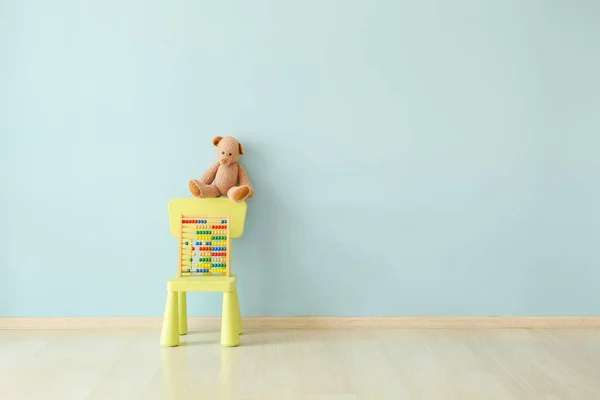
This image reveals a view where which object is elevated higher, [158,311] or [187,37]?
[187,37]

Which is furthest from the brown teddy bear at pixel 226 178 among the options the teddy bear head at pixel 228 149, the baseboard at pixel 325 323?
the baseboard at pixel 325 323

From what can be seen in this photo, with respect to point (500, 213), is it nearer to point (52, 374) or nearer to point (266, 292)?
point (266, 292)

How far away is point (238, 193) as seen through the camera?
2.94 metres

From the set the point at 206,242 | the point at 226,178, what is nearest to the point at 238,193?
the point at 226,178

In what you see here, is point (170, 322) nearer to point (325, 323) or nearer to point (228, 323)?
point (228, 323)

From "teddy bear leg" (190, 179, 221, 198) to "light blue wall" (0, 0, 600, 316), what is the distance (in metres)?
0.16

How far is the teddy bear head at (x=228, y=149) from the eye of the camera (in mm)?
2990

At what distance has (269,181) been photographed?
3.14 meters

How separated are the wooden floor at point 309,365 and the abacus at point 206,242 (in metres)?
0.33

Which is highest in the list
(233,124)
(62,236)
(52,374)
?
(233,124)

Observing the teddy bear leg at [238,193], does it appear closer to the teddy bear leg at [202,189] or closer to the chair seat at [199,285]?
the teddy bear leg at [202,189]

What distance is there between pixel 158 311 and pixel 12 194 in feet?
3.04

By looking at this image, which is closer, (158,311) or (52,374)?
(52,374)

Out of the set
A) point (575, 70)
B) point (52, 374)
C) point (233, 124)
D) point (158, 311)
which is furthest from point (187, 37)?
point (575, 70)
